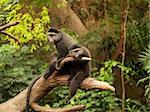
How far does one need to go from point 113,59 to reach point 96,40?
38 cm

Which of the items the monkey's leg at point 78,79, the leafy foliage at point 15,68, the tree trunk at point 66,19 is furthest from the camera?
the tree trunk at point 66,19

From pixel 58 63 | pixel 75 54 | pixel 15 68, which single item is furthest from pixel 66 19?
pixel 75 54

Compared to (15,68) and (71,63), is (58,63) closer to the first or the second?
(71,63)

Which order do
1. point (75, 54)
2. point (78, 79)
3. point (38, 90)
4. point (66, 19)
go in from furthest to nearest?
1. point (66, 19)
2. point (38, 90)
3. point (78, 79)
4. point (75, 54)

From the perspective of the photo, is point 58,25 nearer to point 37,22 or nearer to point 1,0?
point 37,22

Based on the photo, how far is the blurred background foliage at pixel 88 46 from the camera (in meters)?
4.81

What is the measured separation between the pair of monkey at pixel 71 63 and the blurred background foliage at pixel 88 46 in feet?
4.06

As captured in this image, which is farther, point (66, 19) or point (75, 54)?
point (66, 19)

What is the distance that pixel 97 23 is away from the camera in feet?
18.7

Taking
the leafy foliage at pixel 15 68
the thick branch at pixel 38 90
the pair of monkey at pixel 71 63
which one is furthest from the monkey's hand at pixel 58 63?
the leafy foliage at pixel 15 68

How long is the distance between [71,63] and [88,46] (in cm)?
212

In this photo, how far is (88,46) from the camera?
17.2 feet

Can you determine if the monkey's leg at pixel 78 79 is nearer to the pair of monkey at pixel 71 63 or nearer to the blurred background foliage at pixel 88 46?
the pair of monkey at pixel 71 63

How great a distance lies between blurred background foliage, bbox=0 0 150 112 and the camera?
15.8 ft
